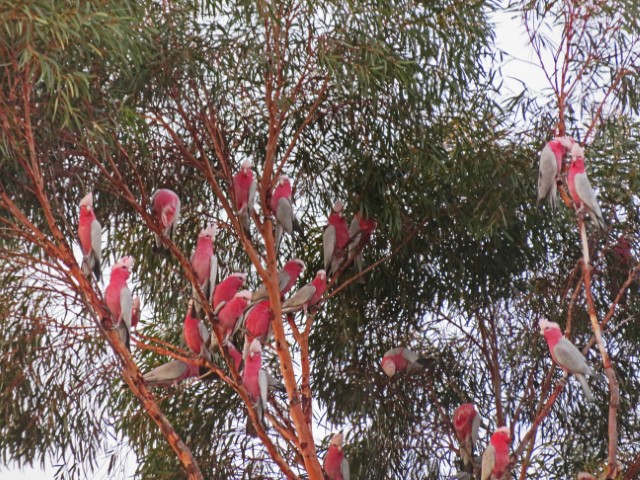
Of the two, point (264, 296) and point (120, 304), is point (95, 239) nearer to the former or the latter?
point (120, 304)

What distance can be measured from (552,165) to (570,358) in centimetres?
63

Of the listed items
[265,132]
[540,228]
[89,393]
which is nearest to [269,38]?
[265,132]

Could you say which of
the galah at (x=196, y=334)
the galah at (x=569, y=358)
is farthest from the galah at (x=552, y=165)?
the galah at (x=196, y=334)

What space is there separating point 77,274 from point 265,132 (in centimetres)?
141

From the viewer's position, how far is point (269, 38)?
3748mm

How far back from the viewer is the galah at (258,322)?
3.72 metres

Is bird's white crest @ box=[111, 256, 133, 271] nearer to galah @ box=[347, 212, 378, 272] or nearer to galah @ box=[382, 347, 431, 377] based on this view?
galah @ box=[347, 212, 378, 272]

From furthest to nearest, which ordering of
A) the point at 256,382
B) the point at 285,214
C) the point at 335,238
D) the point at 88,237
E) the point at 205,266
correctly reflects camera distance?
the point at 335,238, the point at 285,214, the point at 205,266, the point at 256,382, the point at 88,237

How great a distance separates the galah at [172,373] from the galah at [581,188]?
152 centimetres

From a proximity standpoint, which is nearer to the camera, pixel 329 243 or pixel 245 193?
pixel 245 193

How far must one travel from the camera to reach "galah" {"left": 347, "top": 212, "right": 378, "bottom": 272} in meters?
4.12

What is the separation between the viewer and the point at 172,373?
3.79 meters

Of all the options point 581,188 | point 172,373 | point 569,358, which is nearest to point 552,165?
point 581,188

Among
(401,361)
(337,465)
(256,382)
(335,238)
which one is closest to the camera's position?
(256,382)
